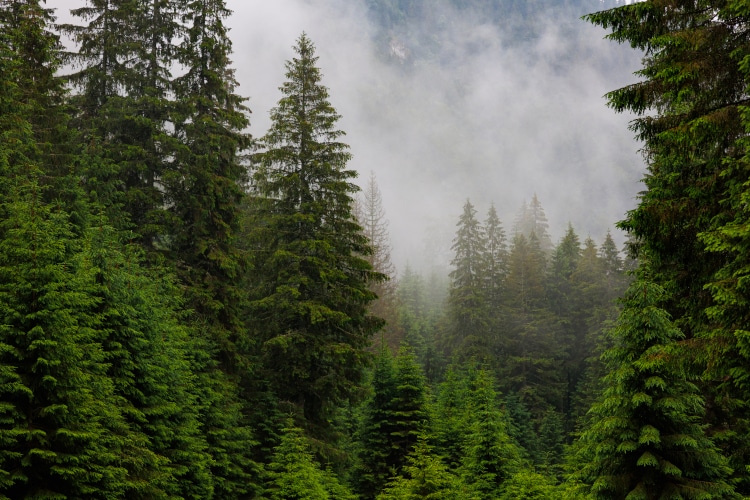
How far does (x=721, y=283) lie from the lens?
6.82m

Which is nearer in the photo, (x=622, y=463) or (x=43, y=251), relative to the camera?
(x=43, y=251)

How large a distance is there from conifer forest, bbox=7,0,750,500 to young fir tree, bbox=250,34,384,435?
11cm

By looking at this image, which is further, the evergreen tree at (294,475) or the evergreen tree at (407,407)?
the evergreen tree at (407,407)

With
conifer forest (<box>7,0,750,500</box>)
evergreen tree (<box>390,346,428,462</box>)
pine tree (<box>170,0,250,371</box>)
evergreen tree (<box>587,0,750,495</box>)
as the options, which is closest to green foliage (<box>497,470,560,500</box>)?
conifer forest (<box>7,0,750,500</box>)

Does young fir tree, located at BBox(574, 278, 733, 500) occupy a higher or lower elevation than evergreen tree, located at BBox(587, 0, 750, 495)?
lower

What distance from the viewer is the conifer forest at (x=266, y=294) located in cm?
810

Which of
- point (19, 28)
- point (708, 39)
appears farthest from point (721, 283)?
point (19, 28)

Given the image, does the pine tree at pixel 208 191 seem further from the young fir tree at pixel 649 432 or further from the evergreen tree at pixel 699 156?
the evergreen tree at pixel 699 156

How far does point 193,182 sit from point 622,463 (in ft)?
53.7

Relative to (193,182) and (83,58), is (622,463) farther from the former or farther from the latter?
(83,58)

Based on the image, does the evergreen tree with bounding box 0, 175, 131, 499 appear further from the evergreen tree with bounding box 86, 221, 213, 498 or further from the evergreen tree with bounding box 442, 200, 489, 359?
the evergreen tree with bounding box 442, 200, 489, 359

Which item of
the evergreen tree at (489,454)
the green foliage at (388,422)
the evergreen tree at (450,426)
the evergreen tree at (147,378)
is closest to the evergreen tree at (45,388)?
the evergreen tree at (147,378)

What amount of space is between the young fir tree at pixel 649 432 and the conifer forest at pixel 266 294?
0.05 metres

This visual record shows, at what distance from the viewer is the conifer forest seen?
810cm
